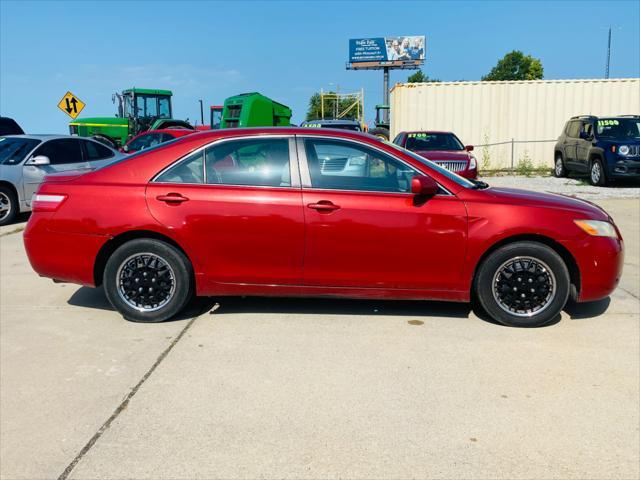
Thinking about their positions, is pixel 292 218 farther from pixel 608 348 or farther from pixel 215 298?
pixel 608 348

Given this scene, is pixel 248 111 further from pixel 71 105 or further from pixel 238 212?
pixel 238 212

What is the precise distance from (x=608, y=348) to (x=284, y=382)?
242 cm

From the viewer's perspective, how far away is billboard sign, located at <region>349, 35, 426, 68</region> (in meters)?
79.1

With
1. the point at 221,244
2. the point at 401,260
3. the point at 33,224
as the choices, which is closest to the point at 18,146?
the point at 33,224

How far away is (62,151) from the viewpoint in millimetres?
10750

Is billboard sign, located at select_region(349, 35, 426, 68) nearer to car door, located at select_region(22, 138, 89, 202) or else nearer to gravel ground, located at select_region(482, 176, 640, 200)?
gravel ground, located at select_region(482, 176, 640, 200)

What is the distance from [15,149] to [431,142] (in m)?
8.85

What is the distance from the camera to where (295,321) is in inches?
188

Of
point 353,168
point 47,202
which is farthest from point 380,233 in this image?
point 47,202

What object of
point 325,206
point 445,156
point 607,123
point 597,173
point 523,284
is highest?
point 607,123

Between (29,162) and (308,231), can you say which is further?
(29,162)

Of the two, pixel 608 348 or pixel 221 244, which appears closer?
pixel 608 348

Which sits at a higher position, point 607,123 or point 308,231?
point 607,123

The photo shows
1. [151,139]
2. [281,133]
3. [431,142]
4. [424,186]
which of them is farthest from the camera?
[151,139]
